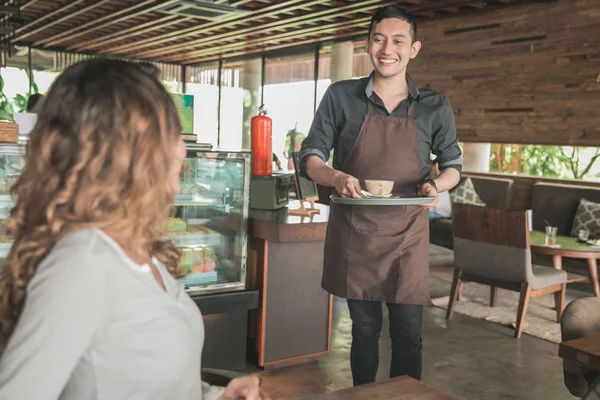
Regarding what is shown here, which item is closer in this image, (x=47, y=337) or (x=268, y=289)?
(x=47, y=337)

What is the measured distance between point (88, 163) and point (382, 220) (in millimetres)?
1614

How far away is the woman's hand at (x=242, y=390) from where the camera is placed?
1.08 meters

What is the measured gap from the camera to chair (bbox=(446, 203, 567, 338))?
445cm

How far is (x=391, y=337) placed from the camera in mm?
2461

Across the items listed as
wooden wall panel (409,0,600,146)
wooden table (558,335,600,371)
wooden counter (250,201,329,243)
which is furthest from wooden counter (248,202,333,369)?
wooden wall panel (409,0,600,146)

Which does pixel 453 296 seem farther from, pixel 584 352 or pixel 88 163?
pixel 88 163

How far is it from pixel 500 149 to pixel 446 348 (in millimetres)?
4935

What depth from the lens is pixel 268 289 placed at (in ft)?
11.3

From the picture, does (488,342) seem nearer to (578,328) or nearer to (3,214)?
(578,328)

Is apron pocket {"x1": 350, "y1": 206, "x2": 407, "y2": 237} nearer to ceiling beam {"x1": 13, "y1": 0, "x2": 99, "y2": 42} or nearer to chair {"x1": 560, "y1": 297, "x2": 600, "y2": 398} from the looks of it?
chair {"x1": 560, "y1": 297, "x2": 600, "y2": 398}

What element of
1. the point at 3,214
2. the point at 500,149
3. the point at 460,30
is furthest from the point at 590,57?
the point at 3,214

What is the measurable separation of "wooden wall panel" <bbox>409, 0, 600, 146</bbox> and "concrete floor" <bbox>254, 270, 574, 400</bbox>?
2.84m

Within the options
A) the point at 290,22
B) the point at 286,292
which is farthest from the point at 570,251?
the point at 290,22

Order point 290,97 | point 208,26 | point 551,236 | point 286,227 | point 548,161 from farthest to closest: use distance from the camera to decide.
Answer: point 290,97 → point 208,26 → point 548,161 → point 551,236 → point 286,227
